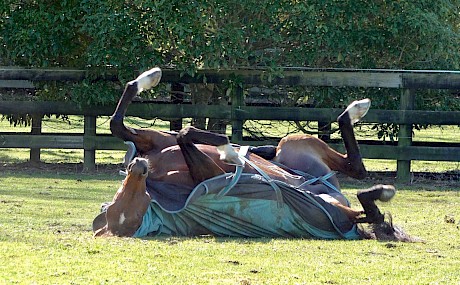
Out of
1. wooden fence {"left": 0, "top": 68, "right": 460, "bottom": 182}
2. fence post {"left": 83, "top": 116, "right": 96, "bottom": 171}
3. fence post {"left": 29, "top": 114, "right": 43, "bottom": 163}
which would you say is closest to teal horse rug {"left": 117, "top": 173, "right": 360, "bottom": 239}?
wooden fence {"left": 0, "top": 68, "right": 460, "bottom": 182}

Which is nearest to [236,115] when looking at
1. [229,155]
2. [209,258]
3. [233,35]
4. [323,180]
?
[233,35]

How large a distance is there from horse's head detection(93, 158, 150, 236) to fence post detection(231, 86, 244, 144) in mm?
A: 6956

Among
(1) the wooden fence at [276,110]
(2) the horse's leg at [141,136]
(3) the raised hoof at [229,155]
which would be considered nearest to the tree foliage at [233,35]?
(1) the wooden fence at [276,110]

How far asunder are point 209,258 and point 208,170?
128cm

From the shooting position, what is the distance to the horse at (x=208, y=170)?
269 inches

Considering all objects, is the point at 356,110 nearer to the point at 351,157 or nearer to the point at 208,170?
the point at 351,157

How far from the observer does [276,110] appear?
13797 millimetres

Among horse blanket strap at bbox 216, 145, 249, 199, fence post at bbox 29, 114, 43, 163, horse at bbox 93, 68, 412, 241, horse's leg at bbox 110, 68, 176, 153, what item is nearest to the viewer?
horse at bbox 93, 68, 412, 241

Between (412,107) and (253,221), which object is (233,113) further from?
(253,221)

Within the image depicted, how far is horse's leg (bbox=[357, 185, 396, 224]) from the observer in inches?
275

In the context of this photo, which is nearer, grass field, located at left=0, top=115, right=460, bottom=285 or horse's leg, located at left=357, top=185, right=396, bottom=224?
grass field, located at left=0, top=115, right=460, bottom=285

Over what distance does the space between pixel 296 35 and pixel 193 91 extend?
196cm

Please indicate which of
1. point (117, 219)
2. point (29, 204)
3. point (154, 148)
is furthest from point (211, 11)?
point (117, 219)

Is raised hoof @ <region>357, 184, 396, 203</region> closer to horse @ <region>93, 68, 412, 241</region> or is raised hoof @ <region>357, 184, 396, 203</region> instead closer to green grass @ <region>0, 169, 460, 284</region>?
horse @ <region>93, 68, 412, 241</region>
